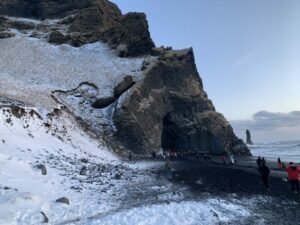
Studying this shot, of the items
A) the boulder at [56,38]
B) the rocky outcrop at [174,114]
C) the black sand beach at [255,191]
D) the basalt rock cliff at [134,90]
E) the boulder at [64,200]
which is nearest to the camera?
the black sand beach at [255,191]

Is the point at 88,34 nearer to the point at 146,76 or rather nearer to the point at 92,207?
the point at 146,76

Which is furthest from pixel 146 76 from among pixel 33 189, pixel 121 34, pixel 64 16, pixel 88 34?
pixel 33 189

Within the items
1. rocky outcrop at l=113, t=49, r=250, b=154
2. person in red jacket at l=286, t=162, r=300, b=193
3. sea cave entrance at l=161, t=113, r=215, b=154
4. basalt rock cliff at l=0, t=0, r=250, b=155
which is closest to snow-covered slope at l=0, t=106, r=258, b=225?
person in red jacket at l=286, t=162, r=300, b=193

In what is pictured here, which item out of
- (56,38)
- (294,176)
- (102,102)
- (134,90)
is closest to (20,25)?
(56,38)

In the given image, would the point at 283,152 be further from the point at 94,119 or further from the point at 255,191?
the point at 255,191

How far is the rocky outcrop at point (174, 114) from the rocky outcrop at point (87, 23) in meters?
7.01

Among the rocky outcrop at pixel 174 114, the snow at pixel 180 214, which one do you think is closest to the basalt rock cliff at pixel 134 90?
the rocky outcrop at pixel 174 114

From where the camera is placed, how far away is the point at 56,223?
12.4 metres

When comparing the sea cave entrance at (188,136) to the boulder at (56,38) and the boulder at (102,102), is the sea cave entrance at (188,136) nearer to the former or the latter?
the boulder at (102,102)

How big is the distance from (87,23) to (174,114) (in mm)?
30634

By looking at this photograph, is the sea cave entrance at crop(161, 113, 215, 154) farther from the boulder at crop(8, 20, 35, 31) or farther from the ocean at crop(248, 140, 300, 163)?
the boulder at crop(8, 20, 35, 31)

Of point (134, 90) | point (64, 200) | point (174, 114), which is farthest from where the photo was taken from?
point (174, 114)

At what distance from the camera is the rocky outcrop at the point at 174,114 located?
48344mm

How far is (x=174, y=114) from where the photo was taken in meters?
57.5
